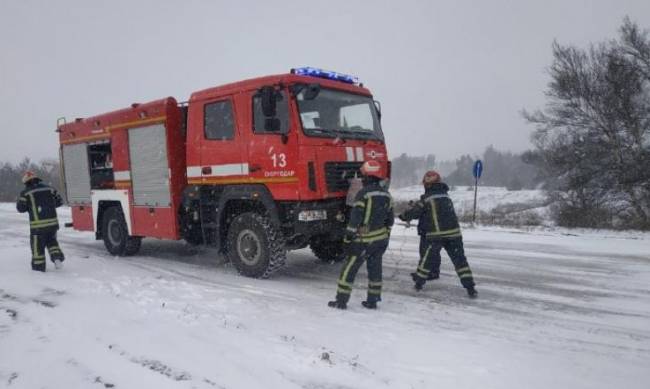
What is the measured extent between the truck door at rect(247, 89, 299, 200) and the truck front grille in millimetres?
478

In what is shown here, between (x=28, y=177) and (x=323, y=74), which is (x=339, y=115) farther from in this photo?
(x=28, y=177)

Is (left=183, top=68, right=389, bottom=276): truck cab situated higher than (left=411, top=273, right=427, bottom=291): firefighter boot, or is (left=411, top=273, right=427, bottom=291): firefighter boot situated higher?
(left=183, top=68, right=389, bottom=276): truck cab

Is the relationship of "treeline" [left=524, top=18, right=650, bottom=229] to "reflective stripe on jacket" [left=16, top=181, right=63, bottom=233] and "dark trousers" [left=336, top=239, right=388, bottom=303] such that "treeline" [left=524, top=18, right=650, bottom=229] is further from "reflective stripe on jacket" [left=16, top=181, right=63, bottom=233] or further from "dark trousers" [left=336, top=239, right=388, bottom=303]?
"reflective stripe on jacket" [left=16, top=181, right=63, bottom=233]

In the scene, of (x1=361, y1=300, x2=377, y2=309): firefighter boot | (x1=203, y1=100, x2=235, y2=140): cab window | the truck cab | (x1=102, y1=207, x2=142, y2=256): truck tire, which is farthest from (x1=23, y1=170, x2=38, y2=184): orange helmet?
(x1=361, y1=300, x2=377, y2=309): firefighter boot

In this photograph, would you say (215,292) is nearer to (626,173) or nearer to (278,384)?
(278,384)

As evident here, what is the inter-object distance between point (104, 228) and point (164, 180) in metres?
2.62

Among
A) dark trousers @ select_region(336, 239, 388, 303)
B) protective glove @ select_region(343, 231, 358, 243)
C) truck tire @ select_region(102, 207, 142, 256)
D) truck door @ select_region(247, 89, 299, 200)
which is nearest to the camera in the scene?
protective glove @ select_region(343, 231, 358, 243)

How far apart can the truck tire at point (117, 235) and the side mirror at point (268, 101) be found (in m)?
4.57

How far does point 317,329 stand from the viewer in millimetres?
4641

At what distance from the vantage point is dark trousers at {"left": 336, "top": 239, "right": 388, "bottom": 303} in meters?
5.39

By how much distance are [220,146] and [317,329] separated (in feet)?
11.8

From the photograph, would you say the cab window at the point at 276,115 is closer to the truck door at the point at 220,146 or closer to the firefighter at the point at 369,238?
the truck door at the point at 220,146

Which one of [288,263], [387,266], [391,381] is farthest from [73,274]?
[391,381]

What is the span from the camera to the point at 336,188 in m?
6.48
